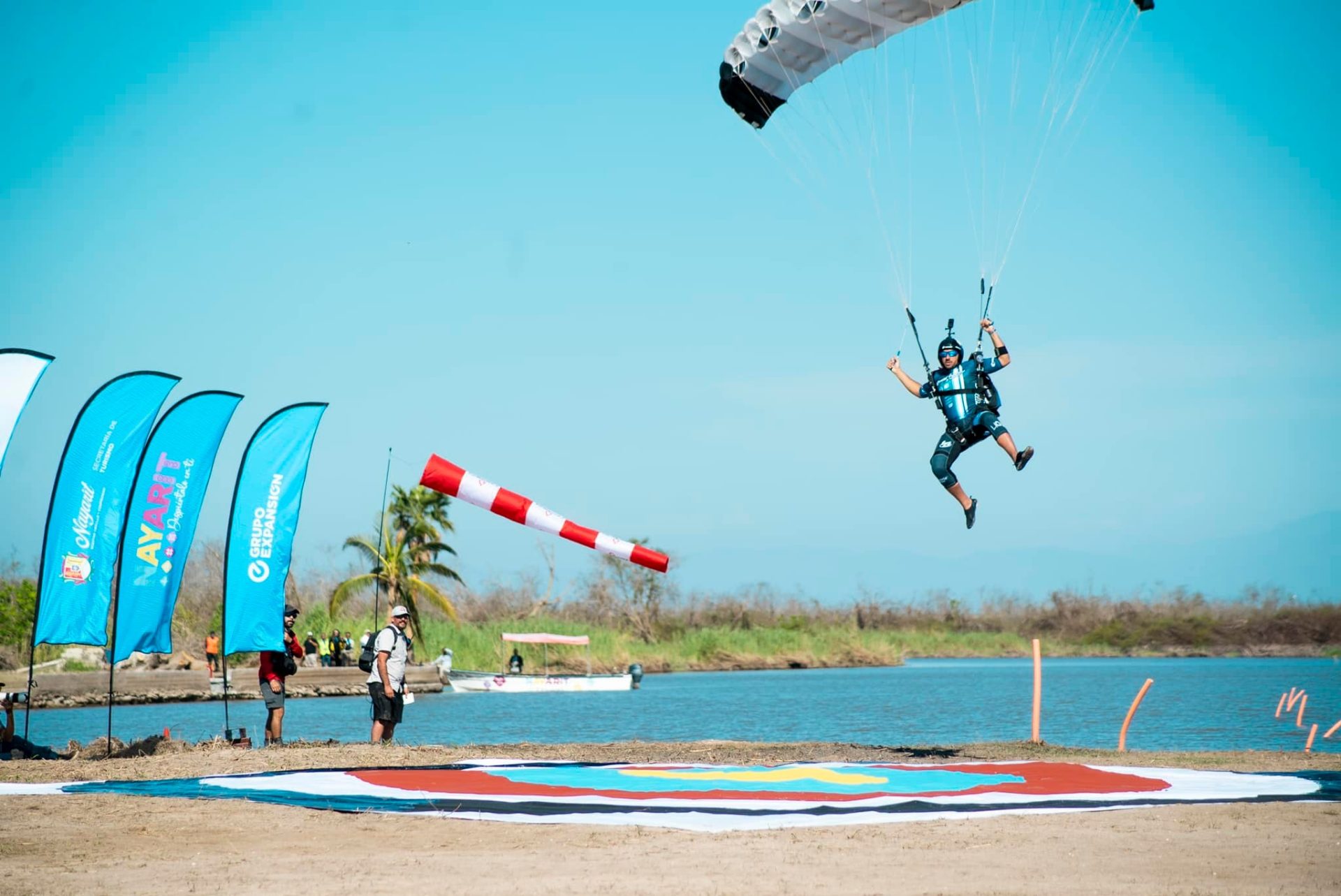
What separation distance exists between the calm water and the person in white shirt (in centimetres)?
879

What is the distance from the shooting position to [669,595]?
6353 cm

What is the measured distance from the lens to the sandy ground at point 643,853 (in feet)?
24.2

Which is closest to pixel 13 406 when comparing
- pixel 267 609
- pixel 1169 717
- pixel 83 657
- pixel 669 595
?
pixel 267 609

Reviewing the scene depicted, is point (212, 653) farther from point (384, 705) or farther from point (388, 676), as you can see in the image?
point (388, 676)

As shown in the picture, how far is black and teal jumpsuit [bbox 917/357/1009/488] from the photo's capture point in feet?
40.4

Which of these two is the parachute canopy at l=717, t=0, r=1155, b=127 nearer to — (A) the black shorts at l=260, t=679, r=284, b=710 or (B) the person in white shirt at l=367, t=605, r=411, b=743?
(B) the person in white shirt at l=367, t=605, r=411, b=743

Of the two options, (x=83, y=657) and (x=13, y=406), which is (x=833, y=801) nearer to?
(x=13, y=406)

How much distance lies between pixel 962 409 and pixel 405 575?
38.5 metres

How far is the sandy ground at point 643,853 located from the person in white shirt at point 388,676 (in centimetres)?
388

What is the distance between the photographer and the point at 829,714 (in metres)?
31.9

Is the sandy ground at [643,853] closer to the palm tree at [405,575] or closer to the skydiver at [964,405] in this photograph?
the skydiver at [964,405]

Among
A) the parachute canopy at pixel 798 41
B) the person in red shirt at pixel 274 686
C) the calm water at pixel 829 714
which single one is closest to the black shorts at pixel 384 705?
the person in red shirt at pixel 274 686

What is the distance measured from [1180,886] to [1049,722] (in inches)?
849

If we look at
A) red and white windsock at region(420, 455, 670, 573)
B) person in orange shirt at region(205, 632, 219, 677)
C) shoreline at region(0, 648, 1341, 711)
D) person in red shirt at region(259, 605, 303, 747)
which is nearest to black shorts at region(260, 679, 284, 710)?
person in red shirt at region(259, 605, 303, 747)
